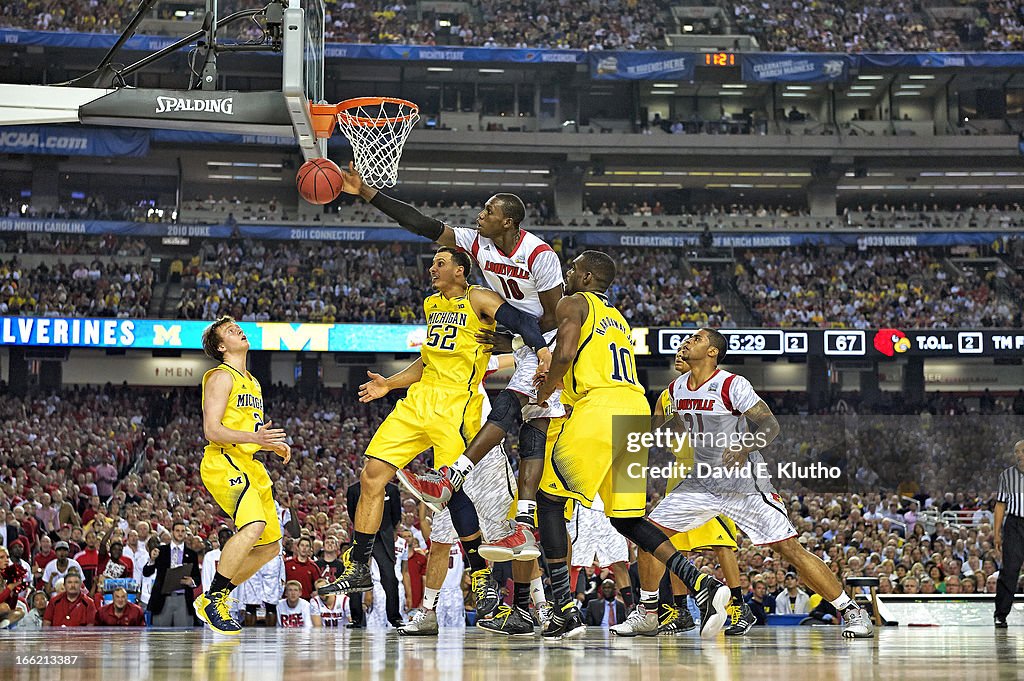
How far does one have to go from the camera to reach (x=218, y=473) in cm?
736

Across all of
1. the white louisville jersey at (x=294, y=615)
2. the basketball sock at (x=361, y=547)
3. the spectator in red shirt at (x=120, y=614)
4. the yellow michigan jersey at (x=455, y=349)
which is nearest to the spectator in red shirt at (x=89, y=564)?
the spectator in red shirt at (x=120, y=614)

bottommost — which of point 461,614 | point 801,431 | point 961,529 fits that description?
point 461,614

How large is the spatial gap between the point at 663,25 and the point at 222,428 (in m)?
37.4

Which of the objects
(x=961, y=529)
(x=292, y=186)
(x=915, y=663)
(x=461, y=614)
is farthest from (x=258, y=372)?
(x=915, y=663)

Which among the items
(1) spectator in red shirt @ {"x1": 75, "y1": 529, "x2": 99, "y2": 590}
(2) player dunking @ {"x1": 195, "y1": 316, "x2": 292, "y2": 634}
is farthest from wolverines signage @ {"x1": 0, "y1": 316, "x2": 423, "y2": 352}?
(2) player dunking @ {"x1": 195, "y1": 316, "x2": 292, "y2": 634}

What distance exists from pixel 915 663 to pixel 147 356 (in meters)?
31.6

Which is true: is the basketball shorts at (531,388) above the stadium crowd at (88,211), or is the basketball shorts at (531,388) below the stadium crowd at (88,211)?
below

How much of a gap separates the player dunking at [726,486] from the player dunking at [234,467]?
2.56 m

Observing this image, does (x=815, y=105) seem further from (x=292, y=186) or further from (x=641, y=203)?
(x=292, y=186)

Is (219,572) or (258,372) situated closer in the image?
(219,572)

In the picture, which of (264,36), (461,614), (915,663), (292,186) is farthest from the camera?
(292,186)

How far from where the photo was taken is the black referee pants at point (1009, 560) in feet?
31.6

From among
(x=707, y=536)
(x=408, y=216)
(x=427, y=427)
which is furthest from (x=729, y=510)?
(x=408, y=216)

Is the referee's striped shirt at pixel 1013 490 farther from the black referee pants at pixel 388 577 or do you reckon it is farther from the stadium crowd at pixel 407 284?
the stadium crowd at pixel 407 284
